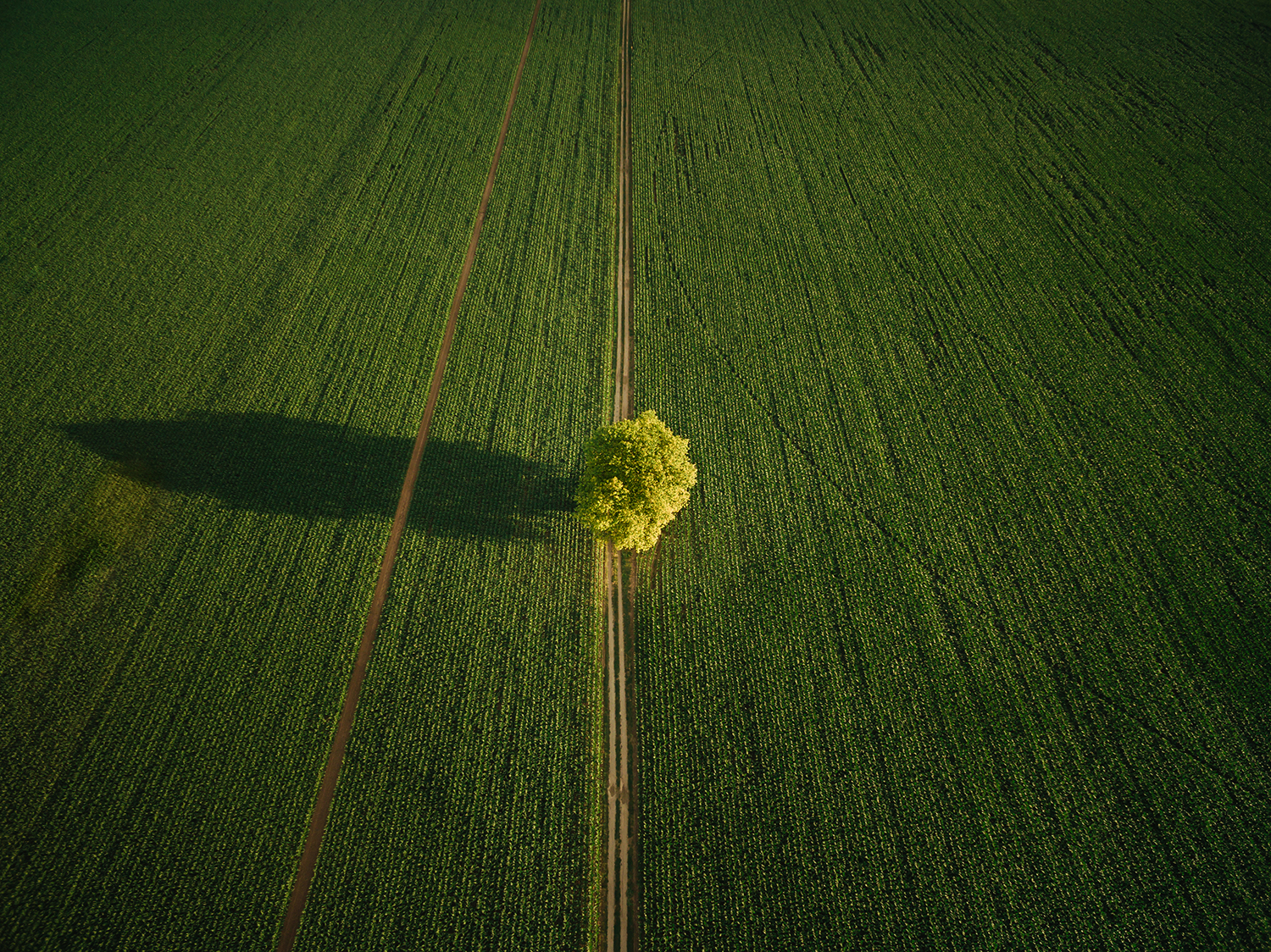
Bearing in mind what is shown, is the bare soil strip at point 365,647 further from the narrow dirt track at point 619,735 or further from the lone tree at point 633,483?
the narrow dirt track at point 619,735

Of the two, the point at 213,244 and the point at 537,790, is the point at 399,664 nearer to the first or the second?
the point at 537,790

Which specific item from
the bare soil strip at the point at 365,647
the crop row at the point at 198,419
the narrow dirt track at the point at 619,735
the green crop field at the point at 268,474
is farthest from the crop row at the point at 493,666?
the crop row at the point at 198,419

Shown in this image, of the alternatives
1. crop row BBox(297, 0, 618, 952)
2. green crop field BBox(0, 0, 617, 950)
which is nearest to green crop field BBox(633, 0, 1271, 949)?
crop row BBox(297, 0, 618, 952)

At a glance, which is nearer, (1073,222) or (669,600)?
(669,600)

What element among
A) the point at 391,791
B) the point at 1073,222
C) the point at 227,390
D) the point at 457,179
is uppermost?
the point at 1073,222

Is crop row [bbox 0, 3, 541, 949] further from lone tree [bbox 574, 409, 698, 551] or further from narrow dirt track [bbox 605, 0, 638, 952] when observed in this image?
narrow dirt track [bbox 605, 0, 638, 952]

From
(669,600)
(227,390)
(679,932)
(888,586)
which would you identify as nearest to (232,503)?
(227,390)
